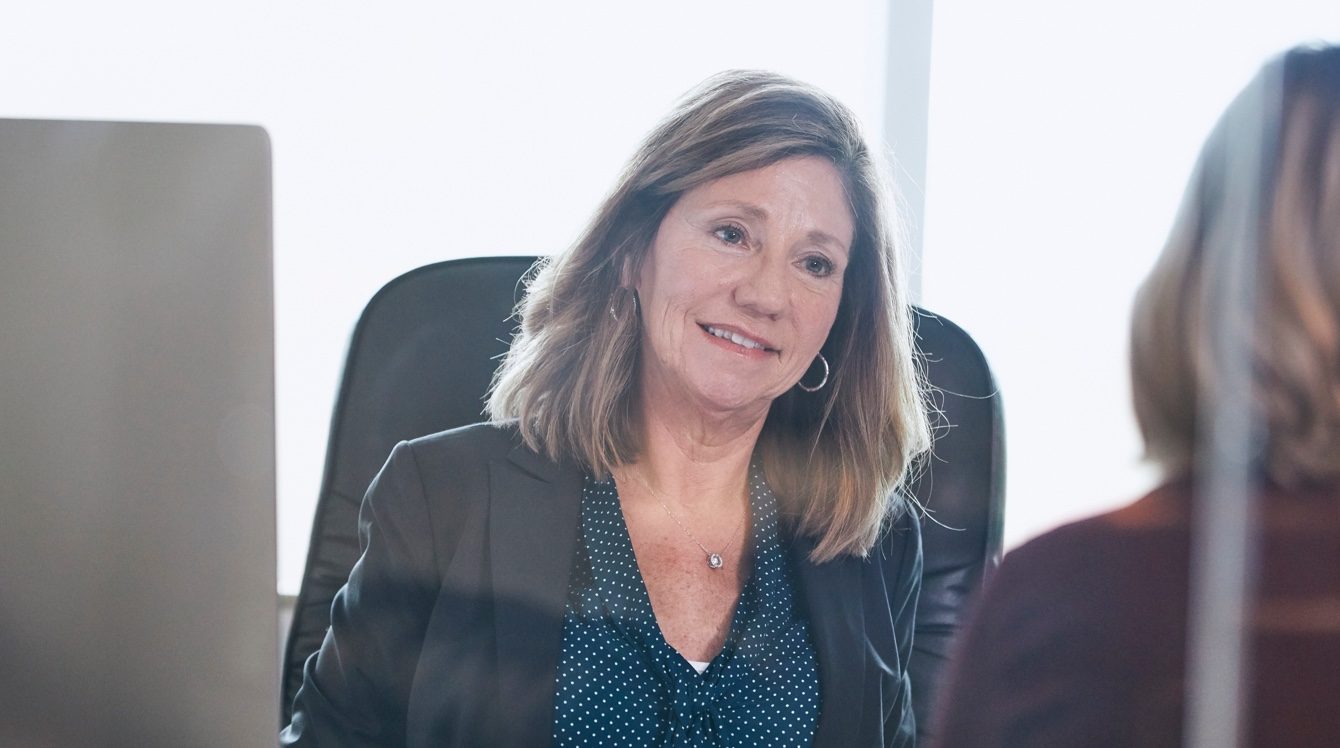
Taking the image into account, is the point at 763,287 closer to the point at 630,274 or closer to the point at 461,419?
the point at 630,274

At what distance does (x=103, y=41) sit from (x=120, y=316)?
73 centimetres

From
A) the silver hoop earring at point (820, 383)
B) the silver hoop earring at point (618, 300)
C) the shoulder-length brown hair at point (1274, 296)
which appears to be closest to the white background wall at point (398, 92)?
the silver hoop earring at point (618, 300)

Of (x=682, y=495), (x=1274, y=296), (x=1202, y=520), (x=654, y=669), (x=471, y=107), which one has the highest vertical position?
(x=471, y=107)

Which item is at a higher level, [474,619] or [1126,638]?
[1126,638]

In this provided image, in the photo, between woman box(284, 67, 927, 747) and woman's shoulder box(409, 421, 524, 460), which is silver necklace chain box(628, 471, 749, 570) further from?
woman's shoulder box(409, 421, 524, 460)

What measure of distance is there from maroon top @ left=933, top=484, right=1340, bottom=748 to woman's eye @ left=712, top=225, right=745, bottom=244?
1.47ft

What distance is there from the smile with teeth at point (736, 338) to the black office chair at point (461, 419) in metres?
0.17

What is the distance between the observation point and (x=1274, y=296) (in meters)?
0.52

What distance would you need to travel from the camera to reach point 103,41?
1019 mm

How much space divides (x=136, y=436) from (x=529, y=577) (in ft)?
1.43

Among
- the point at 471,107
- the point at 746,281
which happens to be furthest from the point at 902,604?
the point at 471,107

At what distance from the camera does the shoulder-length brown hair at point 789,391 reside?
0.90 metres

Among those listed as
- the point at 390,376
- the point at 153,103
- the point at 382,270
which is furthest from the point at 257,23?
the point at 390,376

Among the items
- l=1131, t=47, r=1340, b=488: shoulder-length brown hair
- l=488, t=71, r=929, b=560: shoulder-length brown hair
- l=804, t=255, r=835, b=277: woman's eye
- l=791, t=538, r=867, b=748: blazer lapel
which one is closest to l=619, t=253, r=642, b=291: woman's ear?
l=488, t=71, r=929, b=560: shoulder-length brown hair
